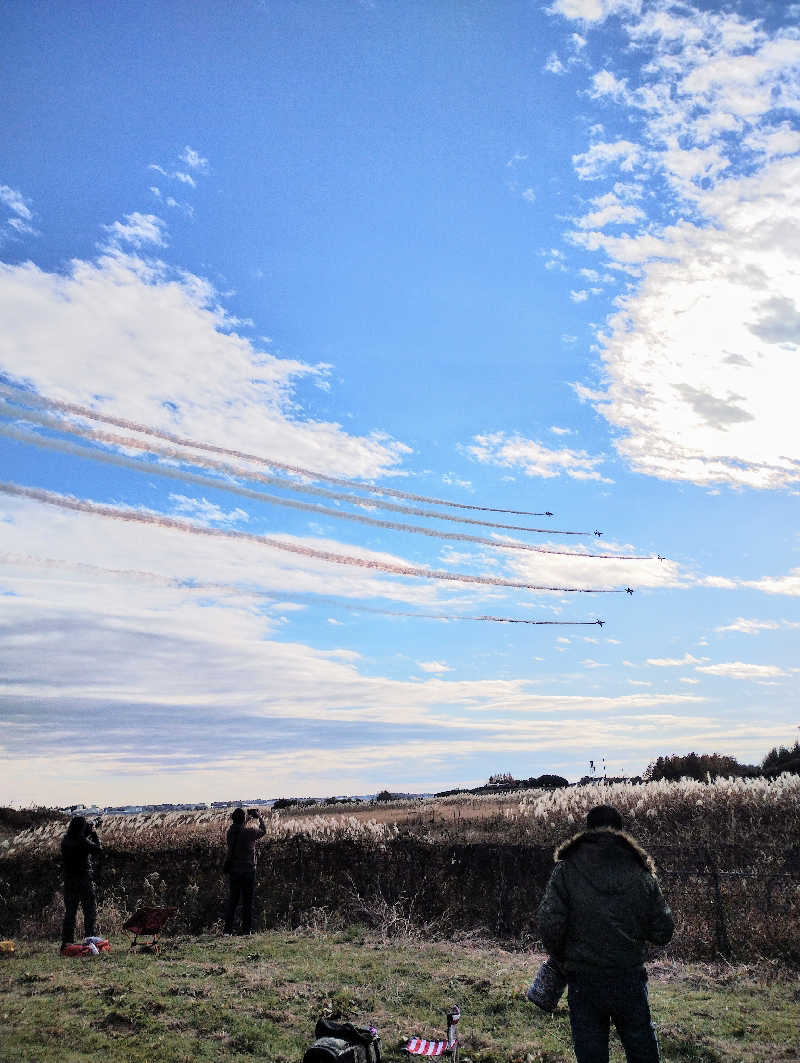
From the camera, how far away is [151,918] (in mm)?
13023

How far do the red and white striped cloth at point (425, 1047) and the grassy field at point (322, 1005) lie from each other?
21 centimetres

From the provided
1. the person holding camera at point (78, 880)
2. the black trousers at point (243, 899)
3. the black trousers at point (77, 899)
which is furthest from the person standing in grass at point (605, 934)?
the black trousers at point (77, 899)

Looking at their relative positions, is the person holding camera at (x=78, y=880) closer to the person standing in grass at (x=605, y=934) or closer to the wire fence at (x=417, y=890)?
the wire fence at (x=417, y=890)

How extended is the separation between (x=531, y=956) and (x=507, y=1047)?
15.5ft

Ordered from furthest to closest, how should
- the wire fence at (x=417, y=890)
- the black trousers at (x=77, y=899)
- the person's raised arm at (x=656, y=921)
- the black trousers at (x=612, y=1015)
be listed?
the black trousers at (x=77, y=899) < the wire fence at (x=417, y=890) < the person's raised arm at (x=656, y=921) < the black trousers at (x=612, y=1015)

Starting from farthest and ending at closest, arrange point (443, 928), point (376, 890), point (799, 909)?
point (376, 890) → point (443, 928) → point (799, 909)

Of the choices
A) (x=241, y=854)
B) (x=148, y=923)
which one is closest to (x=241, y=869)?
(x=241, y=854)

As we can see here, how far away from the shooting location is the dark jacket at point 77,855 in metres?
14.0

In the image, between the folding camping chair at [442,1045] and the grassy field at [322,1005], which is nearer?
the folding camping chair at [442,1045]

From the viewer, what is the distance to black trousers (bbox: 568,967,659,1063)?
17.1 feet

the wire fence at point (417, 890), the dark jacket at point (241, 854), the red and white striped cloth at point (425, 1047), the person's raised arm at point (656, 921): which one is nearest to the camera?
the person's raised arm at point (656, 921)

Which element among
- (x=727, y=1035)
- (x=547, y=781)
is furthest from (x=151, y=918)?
(x=547, y=781)

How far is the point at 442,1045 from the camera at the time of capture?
7676mm

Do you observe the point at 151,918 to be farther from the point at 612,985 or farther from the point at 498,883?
the point at 612,985
